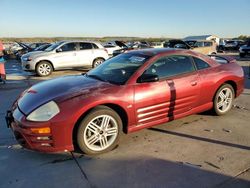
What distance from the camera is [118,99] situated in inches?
161

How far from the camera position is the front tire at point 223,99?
5489 mm

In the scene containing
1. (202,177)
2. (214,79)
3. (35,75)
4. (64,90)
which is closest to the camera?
(202,177)

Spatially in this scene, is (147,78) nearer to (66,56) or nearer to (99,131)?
(99,131)

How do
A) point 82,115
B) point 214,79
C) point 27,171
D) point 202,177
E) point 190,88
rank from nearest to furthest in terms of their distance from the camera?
point 202,177 → point 27,171 → point 82,115 → point 190,88 → point 214,79

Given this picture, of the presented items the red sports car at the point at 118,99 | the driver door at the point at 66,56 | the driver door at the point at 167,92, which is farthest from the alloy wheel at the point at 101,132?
the driver door at the point at 66,56

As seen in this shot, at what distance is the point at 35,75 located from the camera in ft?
42.9

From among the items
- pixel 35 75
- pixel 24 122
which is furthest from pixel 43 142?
pixel 35 75

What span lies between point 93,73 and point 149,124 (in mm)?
1443

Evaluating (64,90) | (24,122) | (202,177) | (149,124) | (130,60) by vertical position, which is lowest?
(202,177)

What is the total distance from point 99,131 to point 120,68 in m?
1.38

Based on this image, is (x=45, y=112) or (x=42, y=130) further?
(x=45, y=112)

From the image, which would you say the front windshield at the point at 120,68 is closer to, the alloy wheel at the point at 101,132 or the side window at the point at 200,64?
the alloy wheel at the point at 101,132

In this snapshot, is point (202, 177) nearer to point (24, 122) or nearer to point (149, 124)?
point (149, 124)

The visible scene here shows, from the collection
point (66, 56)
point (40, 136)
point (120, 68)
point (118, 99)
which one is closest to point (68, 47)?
point (66, 56)
